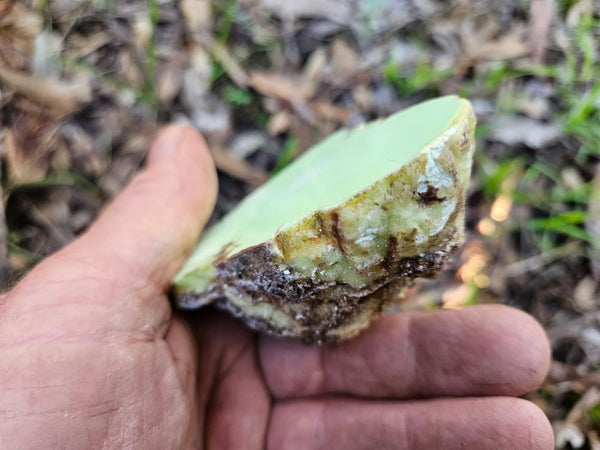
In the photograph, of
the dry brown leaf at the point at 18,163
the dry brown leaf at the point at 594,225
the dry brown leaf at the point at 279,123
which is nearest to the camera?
the dry brown leaf at the point at 18,163

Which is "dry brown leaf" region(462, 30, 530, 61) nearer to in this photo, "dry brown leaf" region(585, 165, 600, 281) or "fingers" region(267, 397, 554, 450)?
"dry brown leaf" region(585, 165, 600, 281)

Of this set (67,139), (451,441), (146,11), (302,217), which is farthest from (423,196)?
(146,11)

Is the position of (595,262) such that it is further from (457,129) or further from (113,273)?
(113,273)

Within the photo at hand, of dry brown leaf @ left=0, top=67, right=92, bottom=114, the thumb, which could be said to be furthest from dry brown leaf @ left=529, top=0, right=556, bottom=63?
dry brown leaf @ left=0, top=67, right=92, bottom=114

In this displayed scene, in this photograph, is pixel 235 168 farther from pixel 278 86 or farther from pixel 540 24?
pixel 540 24

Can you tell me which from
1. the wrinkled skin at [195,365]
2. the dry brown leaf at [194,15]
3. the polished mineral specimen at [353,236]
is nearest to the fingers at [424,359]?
the wrinkled skin at [195,365]

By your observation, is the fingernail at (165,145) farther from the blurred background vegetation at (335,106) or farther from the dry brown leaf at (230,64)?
the dry brown leaf at (230,64)
